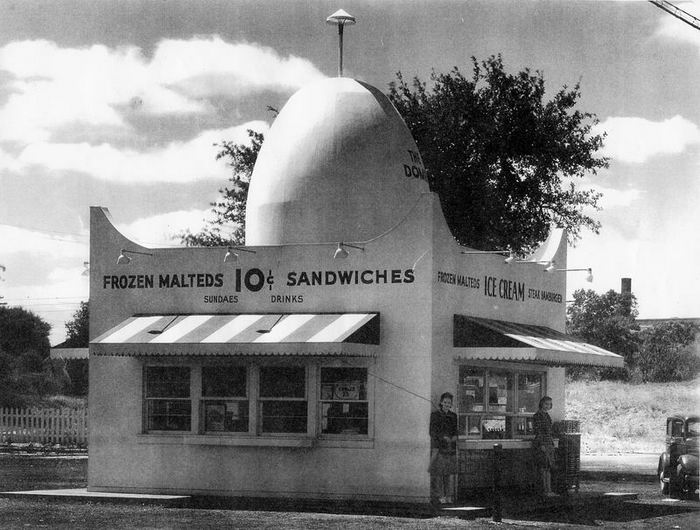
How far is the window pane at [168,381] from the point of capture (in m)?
20.0

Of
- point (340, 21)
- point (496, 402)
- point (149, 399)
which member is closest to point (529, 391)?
point (496, 402)

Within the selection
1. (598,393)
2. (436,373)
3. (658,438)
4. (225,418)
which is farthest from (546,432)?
(598,393)

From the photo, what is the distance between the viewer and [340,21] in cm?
2308

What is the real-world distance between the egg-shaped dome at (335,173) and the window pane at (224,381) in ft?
8.67

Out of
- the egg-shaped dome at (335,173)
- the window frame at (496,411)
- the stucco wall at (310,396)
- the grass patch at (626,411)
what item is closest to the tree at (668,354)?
the grass patch at (626,411)

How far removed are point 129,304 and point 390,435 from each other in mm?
5189

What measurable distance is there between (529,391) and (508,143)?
601 inches

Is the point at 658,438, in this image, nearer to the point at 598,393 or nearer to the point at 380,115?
the point at 598,393

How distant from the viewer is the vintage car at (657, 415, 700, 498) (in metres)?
21.1

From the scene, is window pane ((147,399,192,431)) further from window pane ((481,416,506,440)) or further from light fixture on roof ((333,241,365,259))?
window pane ((481,416,506,440))

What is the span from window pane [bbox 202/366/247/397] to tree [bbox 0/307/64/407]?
41676mm

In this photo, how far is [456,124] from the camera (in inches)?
1398

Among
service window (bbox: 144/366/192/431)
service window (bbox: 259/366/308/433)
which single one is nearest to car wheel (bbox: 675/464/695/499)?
service window (bbox: 259/366/308/433)

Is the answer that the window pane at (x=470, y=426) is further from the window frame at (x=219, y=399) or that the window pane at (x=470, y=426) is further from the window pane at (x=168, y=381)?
the window pane at (x=168, y=381)
